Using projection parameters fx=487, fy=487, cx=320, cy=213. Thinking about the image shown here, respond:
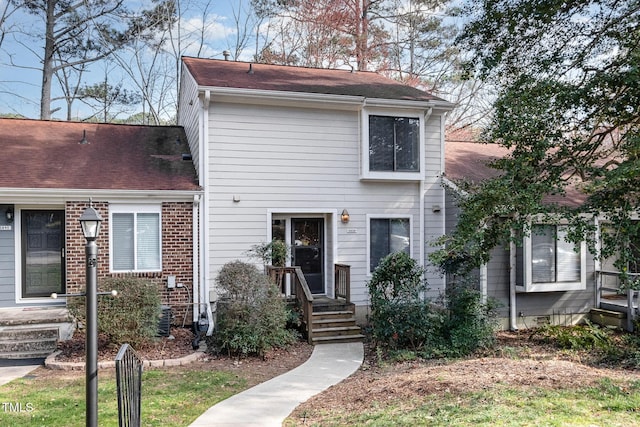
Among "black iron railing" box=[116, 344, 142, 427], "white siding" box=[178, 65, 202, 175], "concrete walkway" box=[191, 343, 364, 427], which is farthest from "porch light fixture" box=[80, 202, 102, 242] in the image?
"white siding" box=[178, 65, 202, 175]

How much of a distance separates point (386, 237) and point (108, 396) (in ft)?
22.9

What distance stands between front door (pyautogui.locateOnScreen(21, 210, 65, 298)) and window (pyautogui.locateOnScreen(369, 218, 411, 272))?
679 cm

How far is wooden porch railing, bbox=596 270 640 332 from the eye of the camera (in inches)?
429

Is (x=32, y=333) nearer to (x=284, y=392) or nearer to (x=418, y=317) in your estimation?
(x=284, y=392)

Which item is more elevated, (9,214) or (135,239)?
(9,214)

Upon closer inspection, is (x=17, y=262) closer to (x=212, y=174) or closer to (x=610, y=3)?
(x=212, y=174)

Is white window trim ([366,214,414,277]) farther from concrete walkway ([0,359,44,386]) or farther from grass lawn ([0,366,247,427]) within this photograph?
concrete walkway ([0,359,44,386])

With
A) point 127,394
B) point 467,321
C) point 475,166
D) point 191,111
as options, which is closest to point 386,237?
point 467,321

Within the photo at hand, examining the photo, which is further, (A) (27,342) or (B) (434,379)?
(A) (27,342)

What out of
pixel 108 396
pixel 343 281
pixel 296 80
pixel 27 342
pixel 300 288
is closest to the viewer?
pixel 108 396

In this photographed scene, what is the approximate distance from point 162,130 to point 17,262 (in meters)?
4.95

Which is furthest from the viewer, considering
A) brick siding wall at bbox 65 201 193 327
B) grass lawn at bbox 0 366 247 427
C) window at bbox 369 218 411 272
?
window at bbox 369 218 411 272

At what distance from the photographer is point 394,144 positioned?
36.7 feet

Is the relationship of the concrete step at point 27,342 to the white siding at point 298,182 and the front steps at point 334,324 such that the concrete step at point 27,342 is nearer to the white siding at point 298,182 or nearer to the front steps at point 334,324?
the white siding at point 298,182
